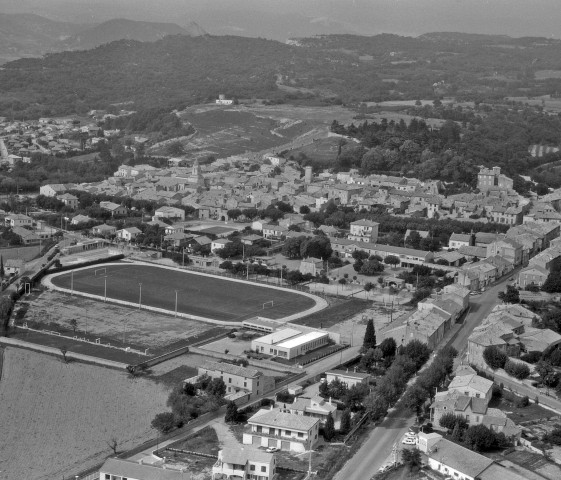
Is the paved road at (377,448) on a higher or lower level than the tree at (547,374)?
lower

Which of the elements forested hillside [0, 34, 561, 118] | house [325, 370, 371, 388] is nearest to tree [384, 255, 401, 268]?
house [325, 370, 371, 388]

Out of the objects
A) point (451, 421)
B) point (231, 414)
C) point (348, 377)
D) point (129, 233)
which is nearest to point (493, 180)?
point (129, 233)

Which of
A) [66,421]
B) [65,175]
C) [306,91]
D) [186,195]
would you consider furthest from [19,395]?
[306,91]

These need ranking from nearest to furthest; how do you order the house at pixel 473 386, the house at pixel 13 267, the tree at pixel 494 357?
1. the house at pixel 473 386
2. the tree at pixel 494 357
3. the house at pixel 13 267

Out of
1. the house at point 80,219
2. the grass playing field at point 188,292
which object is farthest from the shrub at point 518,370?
the house at point 80,219

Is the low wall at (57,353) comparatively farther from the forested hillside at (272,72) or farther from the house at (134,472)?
the forested hillside at (272,72)

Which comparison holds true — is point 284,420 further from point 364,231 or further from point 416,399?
point 364,231
